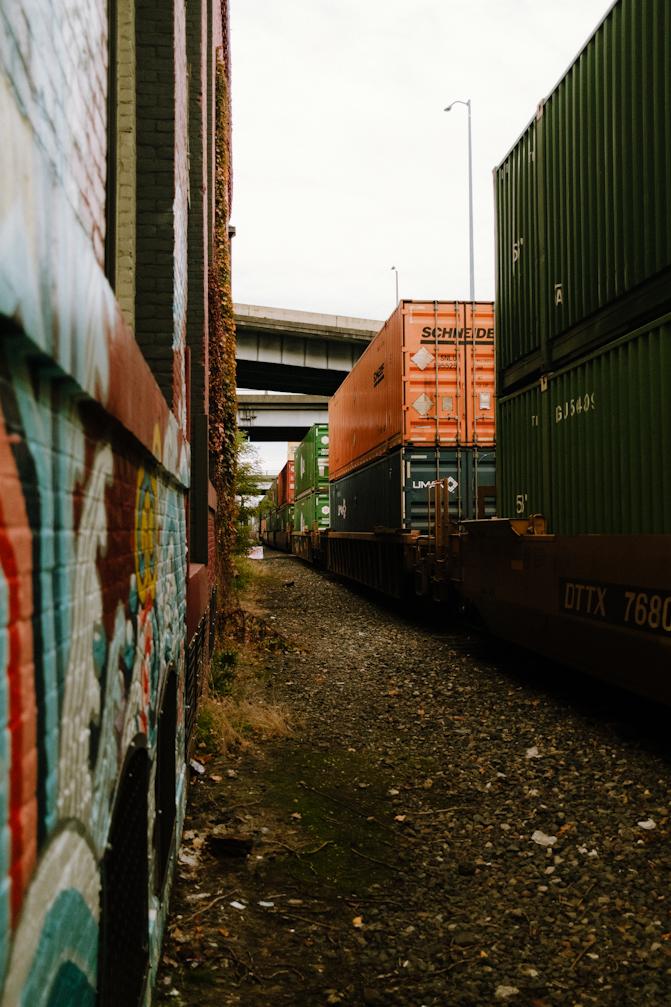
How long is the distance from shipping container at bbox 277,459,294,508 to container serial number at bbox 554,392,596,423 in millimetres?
29492

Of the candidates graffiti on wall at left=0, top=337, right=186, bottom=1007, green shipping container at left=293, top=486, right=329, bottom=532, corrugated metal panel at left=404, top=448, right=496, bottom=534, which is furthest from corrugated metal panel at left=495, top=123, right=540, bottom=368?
green shipping container at left=293, top=486, right=329, bottom=532

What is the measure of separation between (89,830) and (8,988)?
0.57m

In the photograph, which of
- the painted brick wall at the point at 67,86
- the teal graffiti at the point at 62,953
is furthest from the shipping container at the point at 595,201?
the teal graffiti at the point at 62,953

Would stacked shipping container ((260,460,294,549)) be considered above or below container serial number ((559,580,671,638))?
above

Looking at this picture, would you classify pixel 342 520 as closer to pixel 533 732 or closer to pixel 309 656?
pixel 309 656

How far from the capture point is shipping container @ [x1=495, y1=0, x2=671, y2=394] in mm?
5449

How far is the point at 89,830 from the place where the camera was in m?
1.49

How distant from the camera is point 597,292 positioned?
6.31 m

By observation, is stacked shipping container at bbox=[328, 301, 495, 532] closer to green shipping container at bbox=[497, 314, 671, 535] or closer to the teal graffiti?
green shipping container at bbox=[497, 314, 671, 535]

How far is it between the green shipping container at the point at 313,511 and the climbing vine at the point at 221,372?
13.7 metres

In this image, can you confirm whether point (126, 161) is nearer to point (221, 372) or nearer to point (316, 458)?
point (221, 372)

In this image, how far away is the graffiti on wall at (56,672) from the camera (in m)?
0.96

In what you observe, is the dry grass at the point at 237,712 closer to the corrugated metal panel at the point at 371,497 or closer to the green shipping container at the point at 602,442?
the green shipping container at the point at 602,442

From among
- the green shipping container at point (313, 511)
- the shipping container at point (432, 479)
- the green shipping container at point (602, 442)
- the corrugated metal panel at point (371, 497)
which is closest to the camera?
the green shipping container at point (602, 442)
